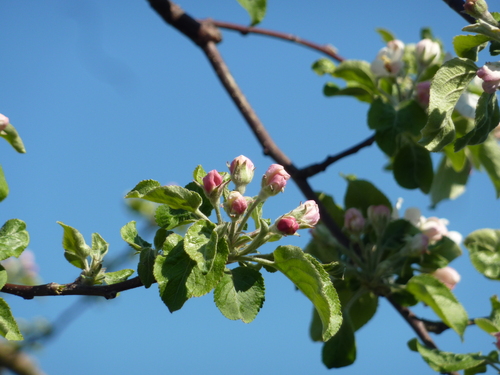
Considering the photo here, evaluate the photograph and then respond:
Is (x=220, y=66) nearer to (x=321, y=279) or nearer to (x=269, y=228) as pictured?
(x=269, y=228)

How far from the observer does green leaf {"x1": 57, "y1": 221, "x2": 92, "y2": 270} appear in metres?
1.29

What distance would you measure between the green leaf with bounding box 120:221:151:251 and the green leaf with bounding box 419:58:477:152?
68cm

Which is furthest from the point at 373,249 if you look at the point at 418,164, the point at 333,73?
the point at 333,73

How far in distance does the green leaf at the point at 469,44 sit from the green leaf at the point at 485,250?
85 centimetres

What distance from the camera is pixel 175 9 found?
2383mm

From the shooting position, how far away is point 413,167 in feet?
6.98

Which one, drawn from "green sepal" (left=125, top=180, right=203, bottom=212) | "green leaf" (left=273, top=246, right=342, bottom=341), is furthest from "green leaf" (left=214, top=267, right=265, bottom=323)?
"green sepal" (left=125, top=180, right=203, bottom=212)

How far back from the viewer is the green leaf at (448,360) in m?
1.57

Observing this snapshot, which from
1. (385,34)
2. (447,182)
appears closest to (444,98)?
(447,182)

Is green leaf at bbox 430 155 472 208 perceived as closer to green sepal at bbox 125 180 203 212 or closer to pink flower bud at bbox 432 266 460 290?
pink flower bud at bbox 432 266 460 290

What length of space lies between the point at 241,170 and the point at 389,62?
1085mm

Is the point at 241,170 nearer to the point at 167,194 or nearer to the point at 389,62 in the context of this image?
the point at 167,194

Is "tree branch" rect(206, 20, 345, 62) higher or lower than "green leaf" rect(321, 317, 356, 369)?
higher

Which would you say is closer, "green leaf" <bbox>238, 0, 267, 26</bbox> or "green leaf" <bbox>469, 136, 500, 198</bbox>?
"green leaf" <bbox>238, 0, 267, 26</bbox>
